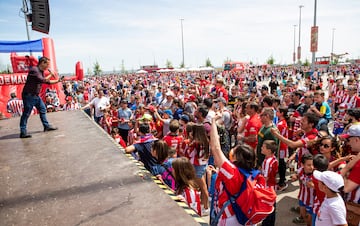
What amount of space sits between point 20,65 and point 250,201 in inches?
502

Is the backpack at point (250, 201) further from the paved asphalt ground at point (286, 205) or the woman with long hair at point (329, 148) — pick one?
the paved asphalt ground at point (286, 205)

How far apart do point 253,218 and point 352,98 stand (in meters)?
6.90

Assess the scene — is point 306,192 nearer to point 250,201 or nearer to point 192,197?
point 192,197

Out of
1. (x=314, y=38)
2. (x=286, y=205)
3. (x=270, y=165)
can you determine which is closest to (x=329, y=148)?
(x=270, y=165)

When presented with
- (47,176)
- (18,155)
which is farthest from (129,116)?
(47,176)

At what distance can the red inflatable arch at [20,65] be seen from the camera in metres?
10.1

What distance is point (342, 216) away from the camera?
2289 millimetres

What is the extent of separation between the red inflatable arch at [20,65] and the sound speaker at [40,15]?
6.24ft

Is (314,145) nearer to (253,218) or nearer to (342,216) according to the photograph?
(342,216)

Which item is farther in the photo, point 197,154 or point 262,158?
point 262,158

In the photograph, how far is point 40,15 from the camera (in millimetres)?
8828

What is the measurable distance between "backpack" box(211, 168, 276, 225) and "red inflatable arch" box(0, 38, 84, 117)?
10351mm

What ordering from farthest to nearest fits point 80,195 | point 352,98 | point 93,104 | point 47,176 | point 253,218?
point 93,104
point 352,98
point 47,176
point 80,195
point 253,218

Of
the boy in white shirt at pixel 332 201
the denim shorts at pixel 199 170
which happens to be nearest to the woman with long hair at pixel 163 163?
the denim shorts at pixel 199 170
